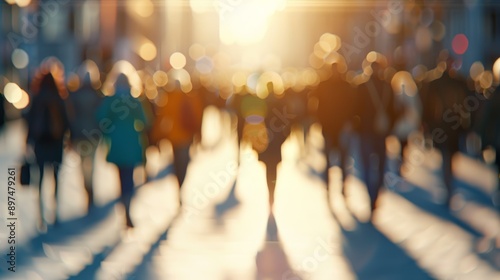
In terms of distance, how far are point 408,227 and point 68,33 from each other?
51.2 m

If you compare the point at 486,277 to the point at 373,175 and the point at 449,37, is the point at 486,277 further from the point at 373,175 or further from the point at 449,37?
the point at 449,37

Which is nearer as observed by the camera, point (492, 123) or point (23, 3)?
point (492, 123)

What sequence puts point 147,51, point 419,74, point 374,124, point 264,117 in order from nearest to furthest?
point 374,124 → point 264,117 → point 419,74 → point 147,51

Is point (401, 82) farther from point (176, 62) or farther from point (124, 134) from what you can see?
point (176, 62)

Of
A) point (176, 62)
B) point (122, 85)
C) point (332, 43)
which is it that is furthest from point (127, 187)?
point (332, 43)

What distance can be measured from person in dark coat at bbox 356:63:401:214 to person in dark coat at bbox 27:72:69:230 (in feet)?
10.2

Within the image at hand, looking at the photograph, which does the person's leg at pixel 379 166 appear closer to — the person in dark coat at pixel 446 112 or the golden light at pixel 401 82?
the golden light at pixel 401 82

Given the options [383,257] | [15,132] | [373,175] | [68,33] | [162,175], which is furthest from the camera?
[68,33]

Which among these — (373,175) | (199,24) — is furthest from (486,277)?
(199,24)

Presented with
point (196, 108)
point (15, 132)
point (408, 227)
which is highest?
point (196, 108)

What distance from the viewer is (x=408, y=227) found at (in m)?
10.7

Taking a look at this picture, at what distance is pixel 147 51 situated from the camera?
67000mm

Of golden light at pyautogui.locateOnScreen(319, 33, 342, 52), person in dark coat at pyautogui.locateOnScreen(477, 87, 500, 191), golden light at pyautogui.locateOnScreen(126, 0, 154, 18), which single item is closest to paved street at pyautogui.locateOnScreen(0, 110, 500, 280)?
person in dark coat at pyautogui.locateOnScreen(477, 87, 500, 191)

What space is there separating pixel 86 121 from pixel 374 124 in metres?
3.20
